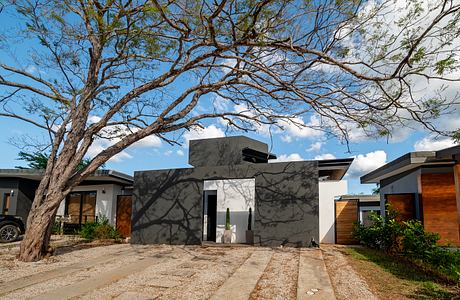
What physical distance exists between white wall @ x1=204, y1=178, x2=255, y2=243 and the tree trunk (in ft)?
25.1

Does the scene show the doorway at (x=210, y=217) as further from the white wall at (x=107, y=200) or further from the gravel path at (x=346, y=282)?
the gravel path at (x=346, y=282)

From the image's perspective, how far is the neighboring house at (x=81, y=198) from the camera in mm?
15672

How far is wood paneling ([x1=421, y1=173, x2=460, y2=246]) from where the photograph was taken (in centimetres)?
1013

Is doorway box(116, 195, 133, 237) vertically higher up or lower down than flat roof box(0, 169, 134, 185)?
lower down

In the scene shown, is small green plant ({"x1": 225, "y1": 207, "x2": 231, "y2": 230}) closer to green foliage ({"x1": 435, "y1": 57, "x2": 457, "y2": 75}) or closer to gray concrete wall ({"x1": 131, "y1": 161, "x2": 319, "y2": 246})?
gray concrete wall ({"x1": 131, "y1": 161, "x2": 319, "y2": 246})

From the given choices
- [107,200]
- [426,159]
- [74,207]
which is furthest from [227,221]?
[74,207]

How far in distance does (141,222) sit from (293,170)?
248 inches

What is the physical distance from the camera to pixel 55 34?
9.01 m

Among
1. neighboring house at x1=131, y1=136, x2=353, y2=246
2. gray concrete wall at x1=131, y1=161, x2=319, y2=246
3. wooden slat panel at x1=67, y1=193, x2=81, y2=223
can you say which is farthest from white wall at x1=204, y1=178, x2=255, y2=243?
wooden slat panel at x1=67, y1=193, x2=81, y2=223

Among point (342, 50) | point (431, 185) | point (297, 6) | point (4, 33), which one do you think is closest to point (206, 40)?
point (297, 6)

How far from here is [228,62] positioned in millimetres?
9391

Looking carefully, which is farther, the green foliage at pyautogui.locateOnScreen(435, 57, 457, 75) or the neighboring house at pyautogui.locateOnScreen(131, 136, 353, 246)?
the neighboring house at pyautogui.locateOnScreen(131, 136, 353, 246)

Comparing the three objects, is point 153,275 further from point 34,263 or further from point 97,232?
point 97,232

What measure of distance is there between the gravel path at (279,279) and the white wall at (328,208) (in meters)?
5.23
